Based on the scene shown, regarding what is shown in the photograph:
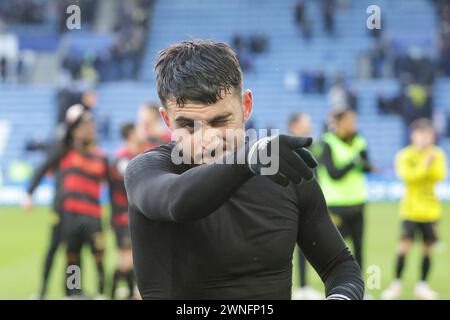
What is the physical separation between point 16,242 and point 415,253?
6.61 metres

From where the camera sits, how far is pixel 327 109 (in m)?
26.3

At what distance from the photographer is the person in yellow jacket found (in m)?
9.67

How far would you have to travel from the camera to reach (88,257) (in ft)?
43.4

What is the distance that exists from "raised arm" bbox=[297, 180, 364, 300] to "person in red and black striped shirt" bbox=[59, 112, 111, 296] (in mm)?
6535

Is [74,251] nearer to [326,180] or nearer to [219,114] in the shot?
[326,180]

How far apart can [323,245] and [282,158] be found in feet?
2.52

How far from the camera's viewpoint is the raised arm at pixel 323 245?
101 inches

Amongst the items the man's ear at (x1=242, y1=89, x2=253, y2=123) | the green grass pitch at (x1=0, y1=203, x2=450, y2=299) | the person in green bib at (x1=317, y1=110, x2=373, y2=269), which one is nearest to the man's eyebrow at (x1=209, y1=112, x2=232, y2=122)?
the man's ear at (x1=242, y1=89, x2=253, y2=123)

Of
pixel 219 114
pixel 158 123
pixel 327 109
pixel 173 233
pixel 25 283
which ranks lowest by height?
pixel 25 283

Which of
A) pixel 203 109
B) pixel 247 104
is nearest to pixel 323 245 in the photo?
pixel 247 104

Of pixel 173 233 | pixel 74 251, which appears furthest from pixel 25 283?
pixel 173 233

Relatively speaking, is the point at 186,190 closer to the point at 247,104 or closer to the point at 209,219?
the point at 209,219

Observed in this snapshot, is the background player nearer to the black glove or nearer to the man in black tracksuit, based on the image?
the man in black tracksuit

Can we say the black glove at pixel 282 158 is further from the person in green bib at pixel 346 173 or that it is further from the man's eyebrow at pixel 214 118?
the person in green bib at pixel 346 173
